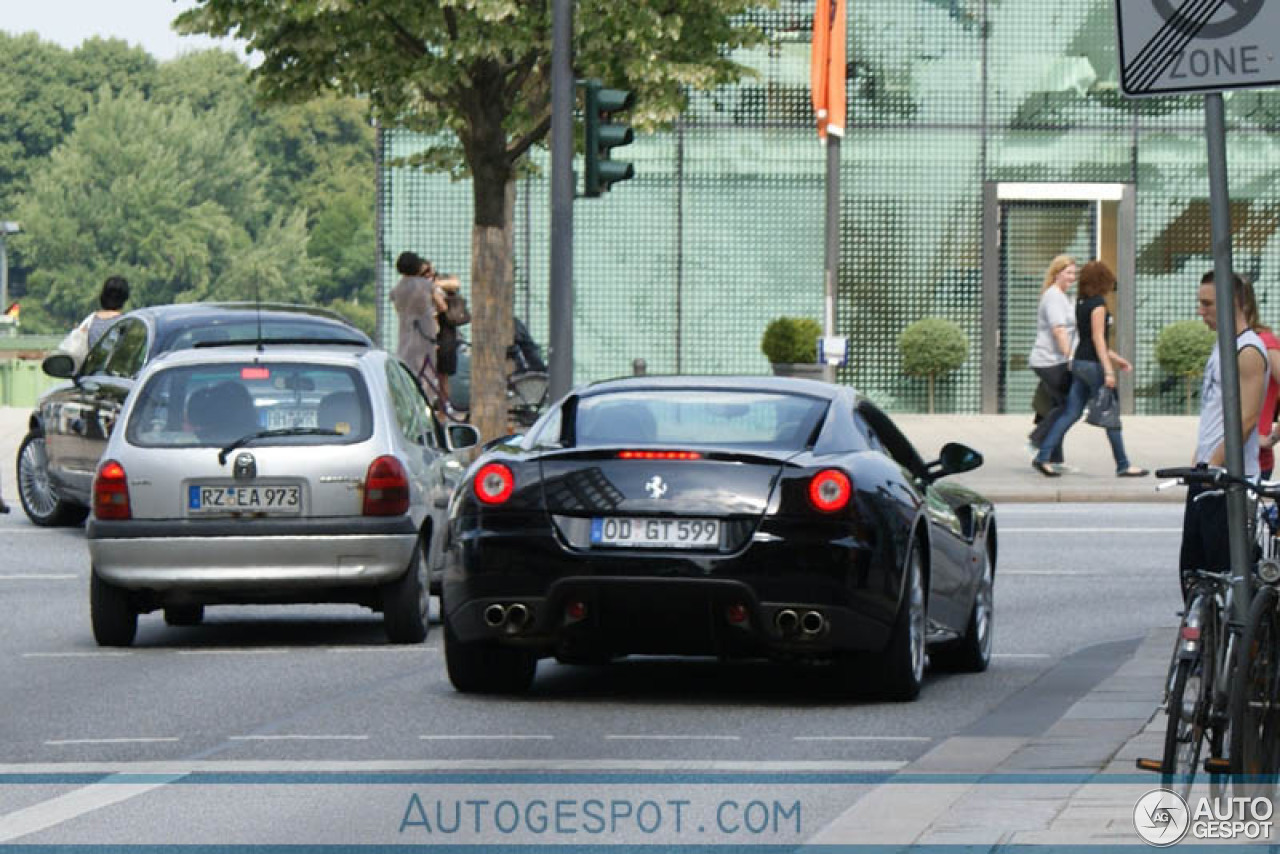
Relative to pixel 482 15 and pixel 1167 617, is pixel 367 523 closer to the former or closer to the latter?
pixel 1167 617

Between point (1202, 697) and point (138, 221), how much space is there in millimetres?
115531

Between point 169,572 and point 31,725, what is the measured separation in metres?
2.45

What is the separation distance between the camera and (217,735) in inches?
391

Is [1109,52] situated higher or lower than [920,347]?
higher

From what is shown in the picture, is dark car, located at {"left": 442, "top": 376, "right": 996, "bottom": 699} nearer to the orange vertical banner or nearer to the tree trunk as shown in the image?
the tree trunk

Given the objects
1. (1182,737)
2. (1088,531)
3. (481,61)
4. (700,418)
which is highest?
(481,61)

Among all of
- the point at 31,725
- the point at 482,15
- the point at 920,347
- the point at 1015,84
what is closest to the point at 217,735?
the point at 31,725

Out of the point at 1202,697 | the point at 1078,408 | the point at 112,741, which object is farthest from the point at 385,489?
the point at 1078,408

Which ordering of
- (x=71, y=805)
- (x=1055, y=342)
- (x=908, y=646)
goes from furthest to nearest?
(x=1055, y=342), (x=908, y=646), (x=71, y=805)

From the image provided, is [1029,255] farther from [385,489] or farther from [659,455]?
[659,455]

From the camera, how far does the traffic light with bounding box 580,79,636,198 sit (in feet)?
67.9

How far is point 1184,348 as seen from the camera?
124 ft

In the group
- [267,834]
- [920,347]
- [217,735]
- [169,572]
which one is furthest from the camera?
[920,347]

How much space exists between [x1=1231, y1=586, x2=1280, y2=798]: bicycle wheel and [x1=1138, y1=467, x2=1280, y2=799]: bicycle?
19 mm
